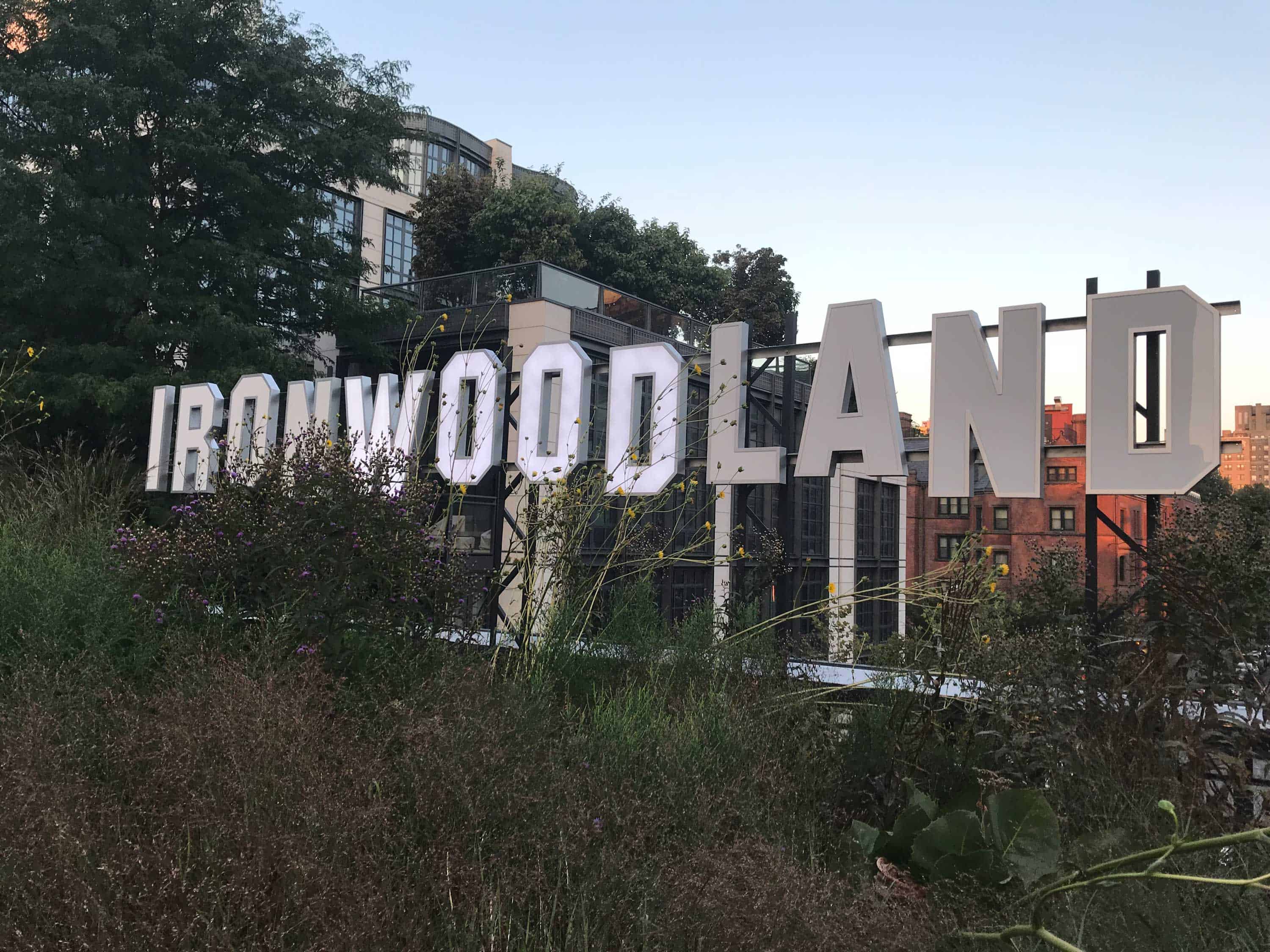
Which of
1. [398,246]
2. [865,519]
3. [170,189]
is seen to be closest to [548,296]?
[170,189]

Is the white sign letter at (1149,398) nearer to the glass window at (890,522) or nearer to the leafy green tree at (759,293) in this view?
the glass window at (890,522)

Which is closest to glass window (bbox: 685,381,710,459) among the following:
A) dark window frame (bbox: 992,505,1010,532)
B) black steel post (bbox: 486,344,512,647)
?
black steel post (bbox: 486,344,512,647)

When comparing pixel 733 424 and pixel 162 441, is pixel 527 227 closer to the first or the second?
pixel 162 441

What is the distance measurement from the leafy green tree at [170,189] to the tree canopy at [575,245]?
1073cm

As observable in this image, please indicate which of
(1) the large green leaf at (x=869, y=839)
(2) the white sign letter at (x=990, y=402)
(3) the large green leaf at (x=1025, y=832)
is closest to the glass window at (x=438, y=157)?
(2) the white sign letter at (x=990, y=402)

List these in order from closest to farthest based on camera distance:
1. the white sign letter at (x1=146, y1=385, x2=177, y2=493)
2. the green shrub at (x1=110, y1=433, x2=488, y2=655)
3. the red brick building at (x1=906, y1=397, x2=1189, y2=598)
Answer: the green shrub at (x1=110, y1=433, x2=488, y2=655), the white sign letter at (x1=146, y1=385, x2=177, y2=493), the red brick building at (x1=906, y1=397, x2=1189, y2=598)

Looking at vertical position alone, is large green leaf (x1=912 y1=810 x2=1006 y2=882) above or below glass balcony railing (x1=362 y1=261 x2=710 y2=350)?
below

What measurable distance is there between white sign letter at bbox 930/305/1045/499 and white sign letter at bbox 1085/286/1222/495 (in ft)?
1.32

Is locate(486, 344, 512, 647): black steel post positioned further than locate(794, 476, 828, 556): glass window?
No

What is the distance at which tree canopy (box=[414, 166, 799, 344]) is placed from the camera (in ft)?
107

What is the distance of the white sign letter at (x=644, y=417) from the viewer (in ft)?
30.3

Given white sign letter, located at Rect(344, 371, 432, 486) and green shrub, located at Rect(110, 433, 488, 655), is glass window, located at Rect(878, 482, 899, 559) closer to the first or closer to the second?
white sign letter, located at Rect(344, 371, 432, 486)

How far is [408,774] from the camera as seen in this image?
341 cm

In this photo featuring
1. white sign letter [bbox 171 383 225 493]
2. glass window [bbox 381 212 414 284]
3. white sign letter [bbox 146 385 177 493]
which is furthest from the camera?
glass window [bbox 381 212 414 284]
